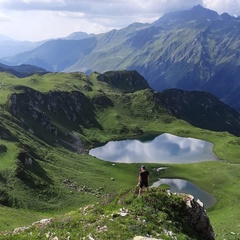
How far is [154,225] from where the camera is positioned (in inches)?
1156

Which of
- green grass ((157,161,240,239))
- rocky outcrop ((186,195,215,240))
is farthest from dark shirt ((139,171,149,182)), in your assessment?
green grass ((157,161,240,239))

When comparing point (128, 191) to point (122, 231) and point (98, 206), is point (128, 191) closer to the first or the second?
point (98, 206)

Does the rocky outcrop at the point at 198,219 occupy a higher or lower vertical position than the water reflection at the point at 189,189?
higher

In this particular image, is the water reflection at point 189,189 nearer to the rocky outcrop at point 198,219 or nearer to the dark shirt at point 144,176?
the rocky outcrop at point 198,219

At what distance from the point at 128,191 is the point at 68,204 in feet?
208

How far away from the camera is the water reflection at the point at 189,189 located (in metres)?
115

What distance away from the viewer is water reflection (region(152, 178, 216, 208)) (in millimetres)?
114650

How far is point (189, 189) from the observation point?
128125mm

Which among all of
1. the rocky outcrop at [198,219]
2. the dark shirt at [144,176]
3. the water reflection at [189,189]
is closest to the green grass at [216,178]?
the water reflection at [189,189]

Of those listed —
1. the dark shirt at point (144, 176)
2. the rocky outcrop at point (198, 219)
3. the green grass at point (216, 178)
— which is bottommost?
the green grass at point (216, 178)

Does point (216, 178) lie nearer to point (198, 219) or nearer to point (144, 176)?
point (198, 219)

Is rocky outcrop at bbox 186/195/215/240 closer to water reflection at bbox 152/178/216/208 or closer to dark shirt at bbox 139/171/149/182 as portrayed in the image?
dark shirt at bbox 139/171/149/182

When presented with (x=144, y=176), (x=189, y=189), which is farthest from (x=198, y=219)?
(x=189, y=189)

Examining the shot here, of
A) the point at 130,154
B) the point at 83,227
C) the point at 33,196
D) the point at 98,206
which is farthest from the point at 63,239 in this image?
the point at 130,154
